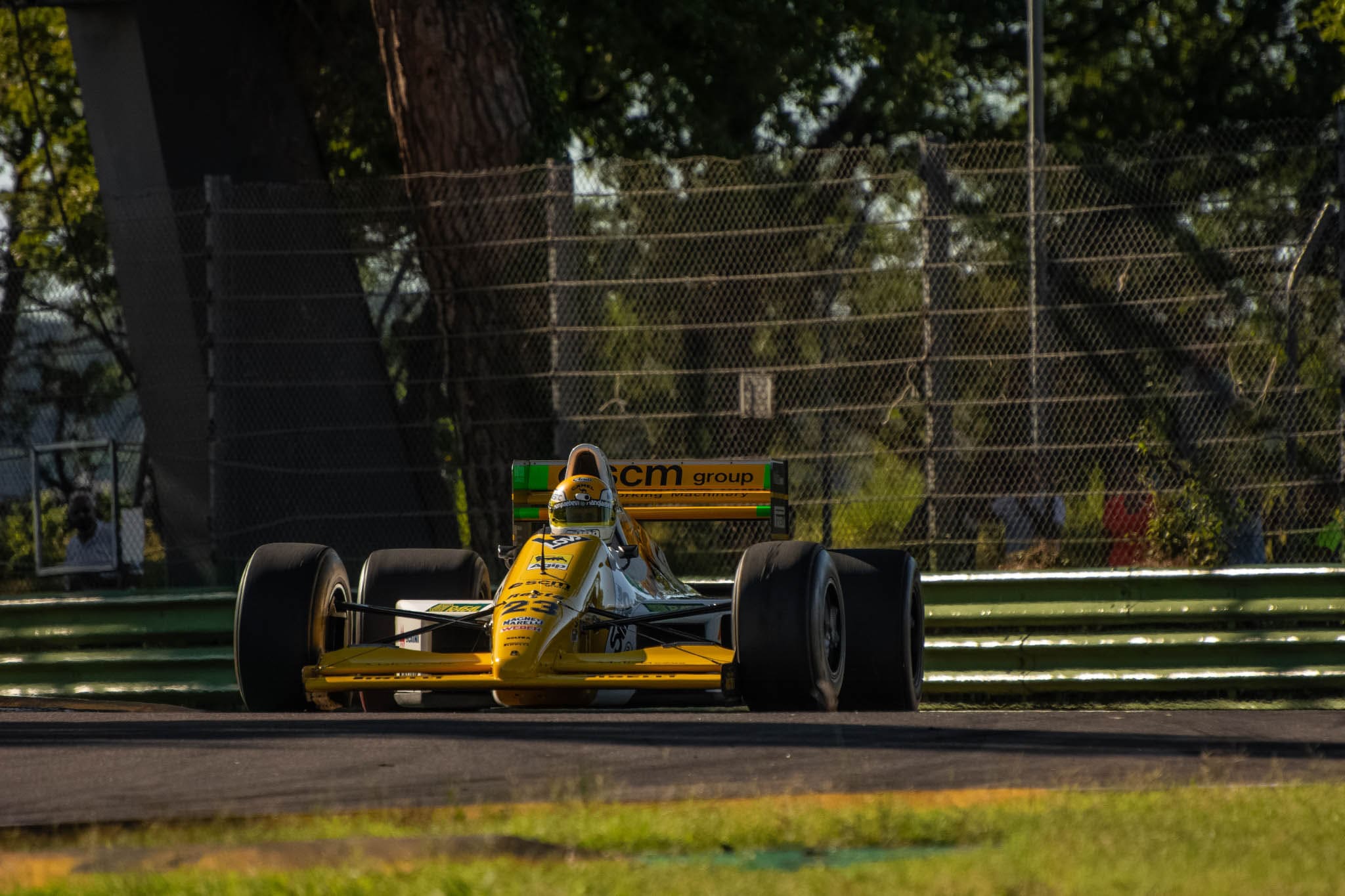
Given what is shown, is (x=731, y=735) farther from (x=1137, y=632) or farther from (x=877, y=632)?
(x=1137, y=632)

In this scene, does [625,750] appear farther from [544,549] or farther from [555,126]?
[555,126]

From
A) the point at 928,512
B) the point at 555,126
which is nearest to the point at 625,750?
the point at 928,512

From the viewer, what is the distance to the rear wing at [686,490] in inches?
372

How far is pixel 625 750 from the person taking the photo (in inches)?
233

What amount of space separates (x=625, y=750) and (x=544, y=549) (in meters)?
2.40

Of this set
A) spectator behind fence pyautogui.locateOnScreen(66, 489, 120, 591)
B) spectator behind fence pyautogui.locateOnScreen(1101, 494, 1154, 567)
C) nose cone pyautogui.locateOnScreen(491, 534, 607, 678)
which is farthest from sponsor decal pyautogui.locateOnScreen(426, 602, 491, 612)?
spectator behind fence pyautogui.locateOnScreen(66, 489, 120, 591)

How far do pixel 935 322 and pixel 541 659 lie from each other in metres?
3.33

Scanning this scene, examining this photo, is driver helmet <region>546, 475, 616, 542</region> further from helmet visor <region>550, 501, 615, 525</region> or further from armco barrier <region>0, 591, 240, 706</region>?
armco barrier <region>0, 591, 240, 706</region>

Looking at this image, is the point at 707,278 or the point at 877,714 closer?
the point at 877,714

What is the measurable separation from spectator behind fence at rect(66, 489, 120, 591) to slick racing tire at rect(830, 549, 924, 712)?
4.83 metres

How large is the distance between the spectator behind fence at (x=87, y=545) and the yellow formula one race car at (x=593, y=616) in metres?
2.60

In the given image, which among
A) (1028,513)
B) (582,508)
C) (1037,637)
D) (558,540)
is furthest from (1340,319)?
(558,540)

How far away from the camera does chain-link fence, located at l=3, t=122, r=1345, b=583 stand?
32.1ft

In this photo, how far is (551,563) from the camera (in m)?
8.12
